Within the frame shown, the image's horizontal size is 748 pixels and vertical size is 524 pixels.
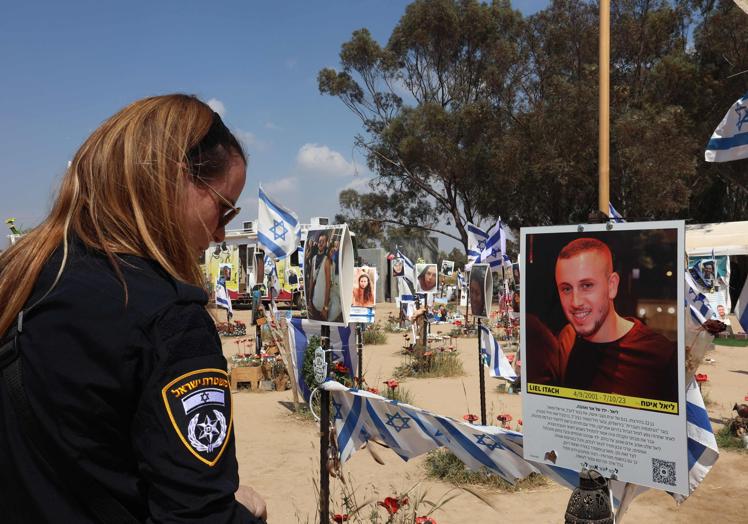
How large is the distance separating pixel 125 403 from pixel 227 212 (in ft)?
1.48

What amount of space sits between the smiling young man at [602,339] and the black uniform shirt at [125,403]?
1.69m

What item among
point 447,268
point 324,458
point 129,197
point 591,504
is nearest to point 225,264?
point 447,268

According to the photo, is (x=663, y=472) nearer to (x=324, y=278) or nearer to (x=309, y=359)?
(x=324, y=278)

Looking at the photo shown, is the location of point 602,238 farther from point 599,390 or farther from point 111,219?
point 111,219

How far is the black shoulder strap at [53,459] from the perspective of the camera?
1.01 meters

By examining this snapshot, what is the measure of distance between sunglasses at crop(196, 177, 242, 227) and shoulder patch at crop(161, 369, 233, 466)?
375mm

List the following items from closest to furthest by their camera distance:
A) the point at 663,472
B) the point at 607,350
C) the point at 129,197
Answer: the point at 129,197
the point at 663,472
the point at 607,350

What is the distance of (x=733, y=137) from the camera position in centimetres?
473

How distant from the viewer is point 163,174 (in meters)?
1.15

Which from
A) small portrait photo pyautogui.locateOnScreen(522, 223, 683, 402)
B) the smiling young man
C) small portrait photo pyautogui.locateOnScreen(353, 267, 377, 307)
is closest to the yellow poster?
small portrait photo pyautogui.locateOnScreen(353, 267, 377, 307)

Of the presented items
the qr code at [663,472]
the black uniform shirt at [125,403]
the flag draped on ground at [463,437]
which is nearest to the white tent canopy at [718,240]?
the flag draped on ground at [463,437]

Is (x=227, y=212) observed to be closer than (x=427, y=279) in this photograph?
Yes

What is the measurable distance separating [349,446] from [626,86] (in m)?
24.8

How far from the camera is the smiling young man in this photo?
7.32ft
